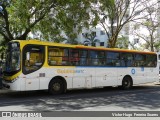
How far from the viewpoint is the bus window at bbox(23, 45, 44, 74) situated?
45.4 feet

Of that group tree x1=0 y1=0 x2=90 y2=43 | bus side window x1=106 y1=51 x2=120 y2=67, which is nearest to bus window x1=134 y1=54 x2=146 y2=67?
bus side window x1=106 y1=51 x2=120 y2=67

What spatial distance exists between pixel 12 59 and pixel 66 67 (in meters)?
2.99

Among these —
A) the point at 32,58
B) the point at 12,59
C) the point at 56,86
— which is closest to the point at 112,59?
the point at 56,86

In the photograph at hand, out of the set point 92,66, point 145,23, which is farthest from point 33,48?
point 145,23

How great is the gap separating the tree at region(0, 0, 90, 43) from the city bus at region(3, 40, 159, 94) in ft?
7.88

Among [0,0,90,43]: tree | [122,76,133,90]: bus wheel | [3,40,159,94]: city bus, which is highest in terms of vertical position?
[0,0,90,43]: tree

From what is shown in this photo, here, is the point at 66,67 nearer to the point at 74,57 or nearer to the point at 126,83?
the point at 74,57

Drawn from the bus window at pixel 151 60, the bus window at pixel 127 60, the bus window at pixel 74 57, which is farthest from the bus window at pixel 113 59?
the bus window at pixel 151 60

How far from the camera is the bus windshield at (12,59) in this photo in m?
13.9

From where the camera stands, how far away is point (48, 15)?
18.6 m

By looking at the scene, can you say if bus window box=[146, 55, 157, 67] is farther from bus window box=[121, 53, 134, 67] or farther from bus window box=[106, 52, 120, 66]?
bus window box=[106, 52, 120, 66]

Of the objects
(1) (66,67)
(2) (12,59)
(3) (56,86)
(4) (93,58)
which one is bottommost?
(3) (56,86)

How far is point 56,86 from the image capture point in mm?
15305

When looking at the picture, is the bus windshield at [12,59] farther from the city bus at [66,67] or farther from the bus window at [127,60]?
the bus window at [127,60]
